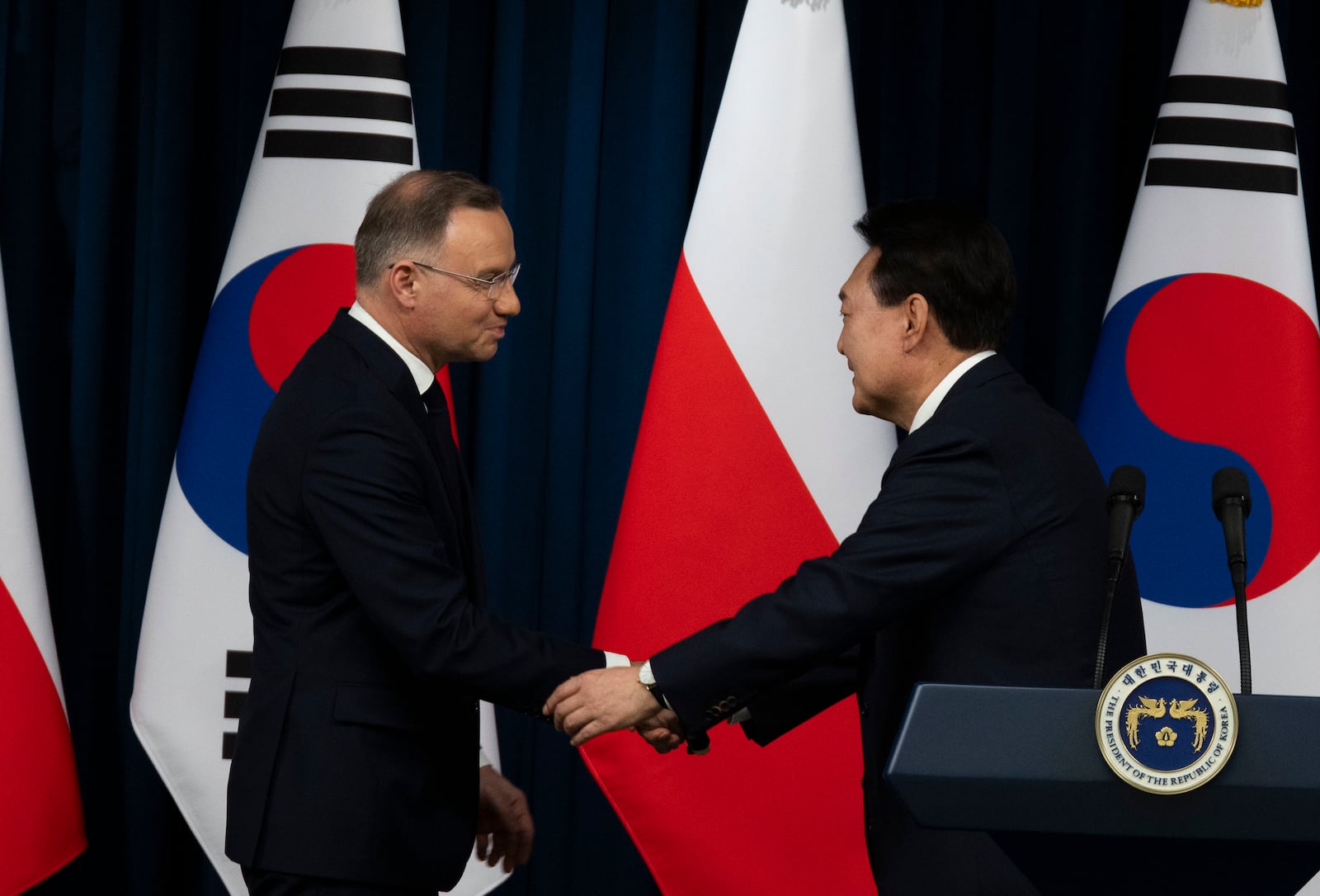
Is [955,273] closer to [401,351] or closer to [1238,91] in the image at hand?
[401,351]

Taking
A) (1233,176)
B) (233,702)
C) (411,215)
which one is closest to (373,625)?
(411,215)

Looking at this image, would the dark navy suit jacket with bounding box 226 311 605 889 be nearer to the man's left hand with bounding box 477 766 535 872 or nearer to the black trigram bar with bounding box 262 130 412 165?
the man's left hand with bounding box 477 766 535 872

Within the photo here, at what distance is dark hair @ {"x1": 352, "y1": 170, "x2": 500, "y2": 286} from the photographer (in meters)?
1.97

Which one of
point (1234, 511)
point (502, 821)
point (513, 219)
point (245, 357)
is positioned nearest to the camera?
point (1234, 511)

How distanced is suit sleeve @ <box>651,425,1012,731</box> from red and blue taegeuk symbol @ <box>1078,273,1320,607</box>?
1310 millimetres

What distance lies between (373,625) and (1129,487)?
3.24 feet

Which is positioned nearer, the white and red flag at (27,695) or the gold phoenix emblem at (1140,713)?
the gold phoenix emblem at (1140,713)

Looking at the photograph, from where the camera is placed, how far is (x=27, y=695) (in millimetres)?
2826

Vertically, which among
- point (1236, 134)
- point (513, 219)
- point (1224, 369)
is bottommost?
point (1224, 369)

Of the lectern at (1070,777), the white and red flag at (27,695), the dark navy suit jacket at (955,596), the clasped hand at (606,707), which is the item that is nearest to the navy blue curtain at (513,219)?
the white and red flag at (27,695)

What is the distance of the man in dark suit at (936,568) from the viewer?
1669mm

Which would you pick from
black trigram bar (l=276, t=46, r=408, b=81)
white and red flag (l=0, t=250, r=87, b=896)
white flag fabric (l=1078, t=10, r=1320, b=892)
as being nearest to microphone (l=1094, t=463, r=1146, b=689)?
white flag fabric (l=1078, t=10, r=1320, b=892)

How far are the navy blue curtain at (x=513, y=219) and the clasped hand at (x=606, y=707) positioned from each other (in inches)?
57.3

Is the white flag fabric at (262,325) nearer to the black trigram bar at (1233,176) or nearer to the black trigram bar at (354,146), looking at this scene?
the black trigram bar at (354,146)
